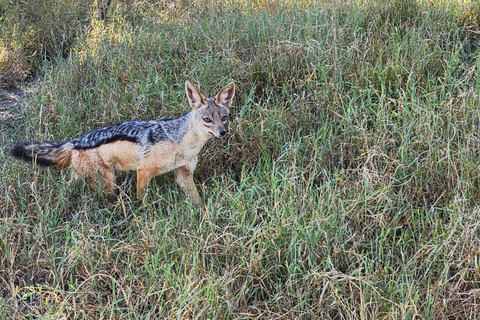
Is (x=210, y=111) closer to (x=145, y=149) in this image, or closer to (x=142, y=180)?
(x=145, y=149)

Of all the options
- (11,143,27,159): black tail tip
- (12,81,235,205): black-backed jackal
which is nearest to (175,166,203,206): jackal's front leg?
(12,81,235,205): black-backed jackal

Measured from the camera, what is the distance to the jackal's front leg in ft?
18.4

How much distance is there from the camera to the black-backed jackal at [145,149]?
18.3 feet

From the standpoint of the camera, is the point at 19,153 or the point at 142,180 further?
the point at 19,153

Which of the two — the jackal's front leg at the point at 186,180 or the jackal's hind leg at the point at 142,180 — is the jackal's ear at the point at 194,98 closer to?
the jackal's front leg at the point at 186,180

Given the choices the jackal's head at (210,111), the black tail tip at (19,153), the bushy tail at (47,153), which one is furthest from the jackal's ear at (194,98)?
the black tail tip at (19,153)

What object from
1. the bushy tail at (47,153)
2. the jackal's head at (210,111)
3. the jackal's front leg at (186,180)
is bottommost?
the jackal's front leg at (186,180)

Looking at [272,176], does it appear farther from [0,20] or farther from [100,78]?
[0,20]

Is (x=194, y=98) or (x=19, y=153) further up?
(x=194, y=98)

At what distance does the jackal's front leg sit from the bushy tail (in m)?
1.00

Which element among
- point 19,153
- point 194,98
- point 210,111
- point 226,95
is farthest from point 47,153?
point 226,95

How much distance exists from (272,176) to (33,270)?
76.5 inches

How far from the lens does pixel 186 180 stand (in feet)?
18.7

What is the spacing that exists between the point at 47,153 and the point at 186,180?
1.28 meters
